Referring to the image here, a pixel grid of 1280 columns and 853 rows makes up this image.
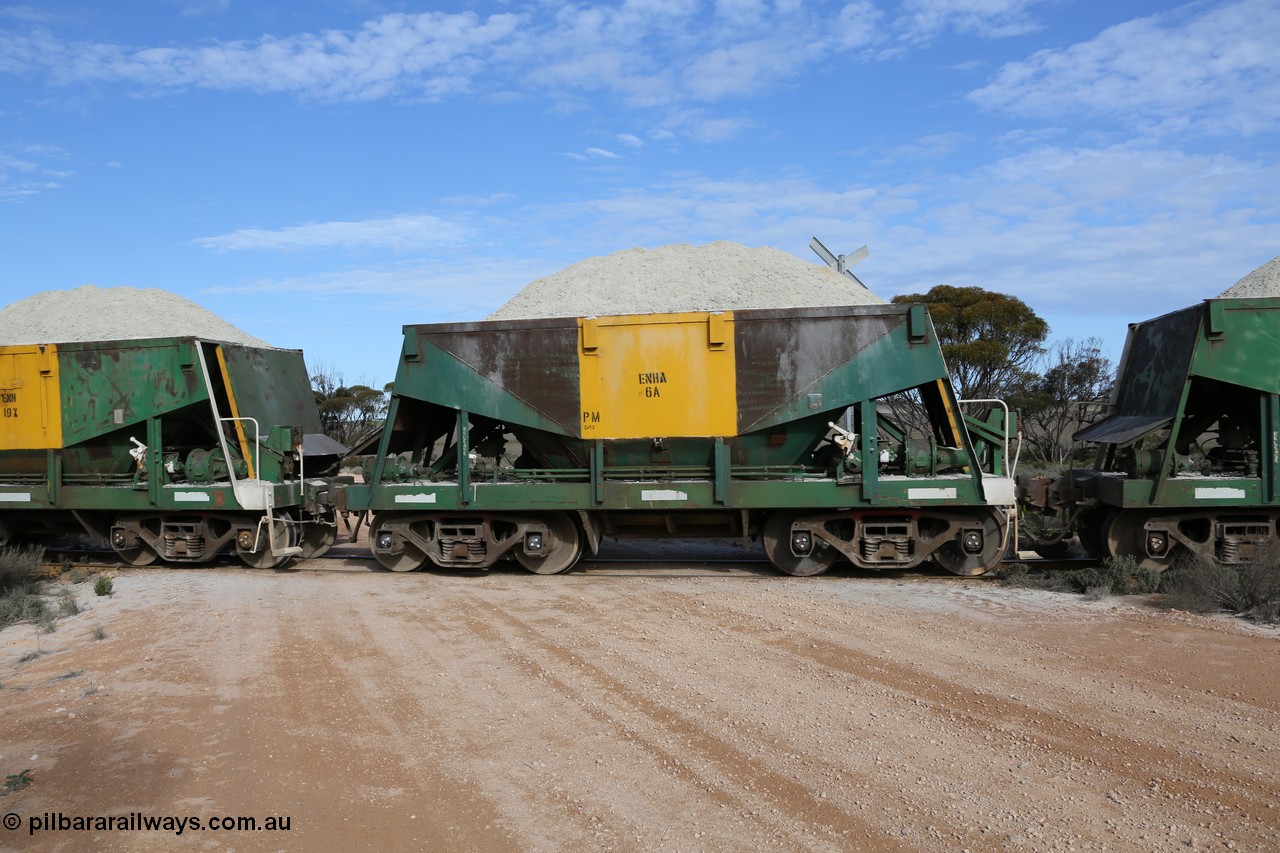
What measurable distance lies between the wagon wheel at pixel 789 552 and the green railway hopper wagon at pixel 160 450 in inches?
238

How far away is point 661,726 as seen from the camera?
542 cm

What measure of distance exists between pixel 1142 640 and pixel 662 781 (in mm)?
4756

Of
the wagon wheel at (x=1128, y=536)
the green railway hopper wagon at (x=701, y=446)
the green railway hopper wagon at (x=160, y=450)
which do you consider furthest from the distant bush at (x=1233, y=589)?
the green railway hopper wagon at (x=160, y=450)

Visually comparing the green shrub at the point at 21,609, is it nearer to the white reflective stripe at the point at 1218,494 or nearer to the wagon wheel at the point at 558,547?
the wagon wheel at the point at 558,547

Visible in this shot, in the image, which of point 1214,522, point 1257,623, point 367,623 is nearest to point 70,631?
point 367,623

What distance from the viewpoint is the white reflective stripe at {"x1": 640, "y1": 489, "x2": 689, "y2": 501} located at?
1027 cm

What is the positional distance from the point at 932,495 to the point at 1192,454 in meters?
3.29

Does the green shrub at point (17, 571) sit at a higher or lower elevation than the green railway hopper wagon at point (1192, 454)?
lower

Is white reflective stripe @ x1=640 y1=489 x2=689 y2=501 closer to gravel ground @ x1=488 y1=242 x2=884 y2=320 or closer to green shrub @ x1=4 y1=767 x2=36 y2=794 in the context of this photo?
green shrub @ x1=4 y1=767 x2=36 y2=794

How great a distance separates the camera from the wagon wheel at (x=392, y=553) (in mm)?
11062

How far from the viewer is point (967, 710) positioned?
558 centimetres

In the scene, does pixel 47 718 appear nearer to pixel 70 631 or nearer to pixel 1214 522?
pixel 70 631

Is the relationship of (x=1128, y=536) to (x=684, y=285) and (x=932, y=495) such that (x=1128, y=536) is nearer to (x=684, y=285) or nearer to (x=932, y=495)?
(x=932, y=495)

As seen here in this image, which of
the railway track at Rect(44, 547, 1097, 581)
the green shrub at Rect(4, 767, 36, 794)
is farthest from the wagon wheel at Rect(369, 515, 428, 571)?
the green shrub at Rect(4, 767, 36, 794)
